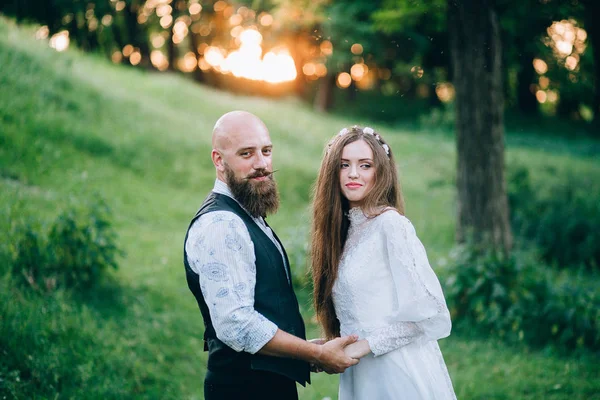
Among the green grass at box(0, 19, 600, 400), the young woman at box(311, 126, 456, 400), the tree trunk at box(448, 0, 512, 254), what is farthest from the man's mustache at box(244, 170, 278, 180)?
the tree trunk at box(448, 0, 512, 254)

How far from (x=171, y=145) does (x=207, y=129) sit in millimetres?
2179

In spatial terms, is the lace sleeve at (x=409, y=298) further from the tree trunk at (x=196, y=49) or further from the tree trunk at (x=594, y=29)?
the tree trunk at (x=196, y=49)

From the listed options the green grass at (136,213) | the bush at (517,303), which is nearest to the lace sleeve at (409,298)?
the green grass at (136,213)

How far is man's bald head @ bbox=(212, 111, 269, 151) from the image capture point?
9.77ft

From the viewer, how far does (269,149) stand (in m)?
3.15

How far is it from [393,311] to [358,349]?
28 cm

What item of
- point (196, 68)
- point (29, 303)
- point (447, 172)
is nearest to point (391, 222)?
point (29, 303)

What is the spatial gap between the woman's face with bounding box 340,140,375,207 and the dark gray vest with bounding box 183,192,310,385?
1.96ft

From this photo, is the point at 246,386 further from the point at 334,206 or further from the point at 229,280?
the point at 334,206

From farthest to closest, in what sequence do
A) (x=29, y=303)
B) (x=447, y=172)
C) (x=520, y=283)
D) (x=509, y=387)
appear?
(x=447, y=172), (x=520, y=283), (x=509, y=387), (x=29, y=303)

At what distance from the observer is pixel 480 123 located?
7.29m

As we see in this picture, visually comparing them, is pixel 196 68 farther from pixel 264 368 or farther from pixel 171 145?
pixel 264 368

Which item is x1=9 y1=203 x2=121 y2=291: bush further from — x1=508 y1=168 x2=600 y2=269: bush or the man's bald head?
x1=508 y1=168 x2=600 y2=269: bush

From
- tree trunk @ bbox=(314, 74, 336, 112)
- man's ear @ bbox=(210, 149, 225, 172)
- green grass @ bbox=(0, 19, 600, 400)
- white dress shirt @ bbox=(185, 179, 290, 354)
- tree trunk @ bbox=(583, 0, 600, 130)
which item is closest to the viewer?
white dress shirt @ bbox=(185, 179, 290, 354)
